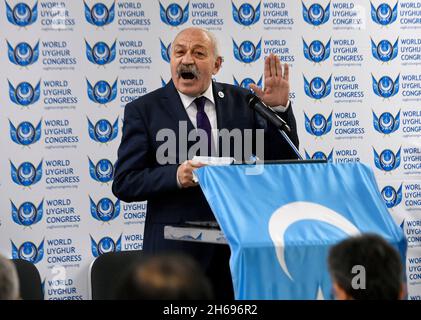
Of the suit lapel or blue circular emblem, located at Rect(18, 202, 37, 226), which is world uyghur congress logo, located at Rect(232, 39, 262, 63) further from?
the suit lapel

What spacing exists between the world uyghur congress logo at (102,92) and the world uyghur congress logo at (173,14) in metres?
0.64

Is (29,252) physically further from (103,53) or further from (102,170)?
(103,53)

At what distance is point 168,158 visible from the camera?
11.6ft

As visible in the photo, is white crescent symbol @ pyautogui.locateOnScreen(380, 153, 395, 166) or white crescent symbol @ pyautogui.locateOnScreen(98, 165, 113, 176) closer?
white crescent symbol @ pyautogui.locateOnScreen(98, 165, 113, 176)

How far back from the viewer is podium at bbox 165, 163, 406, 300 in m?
2.67

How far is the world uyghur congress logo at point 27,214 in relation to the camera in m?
5.33

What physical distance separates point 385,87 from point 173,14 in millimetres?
1895

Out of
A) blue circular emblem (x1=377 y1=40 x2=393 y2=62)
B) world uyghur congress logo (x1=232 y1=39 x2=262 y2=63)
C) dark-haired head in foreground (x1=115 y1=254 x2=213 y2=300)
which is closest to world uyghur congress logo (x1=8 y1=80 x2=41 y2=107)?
world uyghur congress logo (x1=232 y1=39 x2=262 y2=63)

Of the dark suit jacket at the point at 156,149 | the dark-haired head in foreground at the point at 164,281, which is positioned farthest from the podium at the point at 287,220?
the dark-haired head in foreground at the point at 164,281

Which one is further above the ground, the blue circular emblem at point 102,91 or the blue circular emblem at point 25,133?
the blue circular emblem at point 102,91

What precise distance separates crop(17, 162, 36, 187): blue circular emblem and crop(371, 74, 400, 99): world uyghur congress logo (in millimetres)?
2877

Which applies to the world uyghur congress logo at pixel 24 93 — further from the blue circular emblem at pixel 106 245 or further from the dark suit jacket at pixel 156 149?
the dark suit jacket at pixel 156 149
